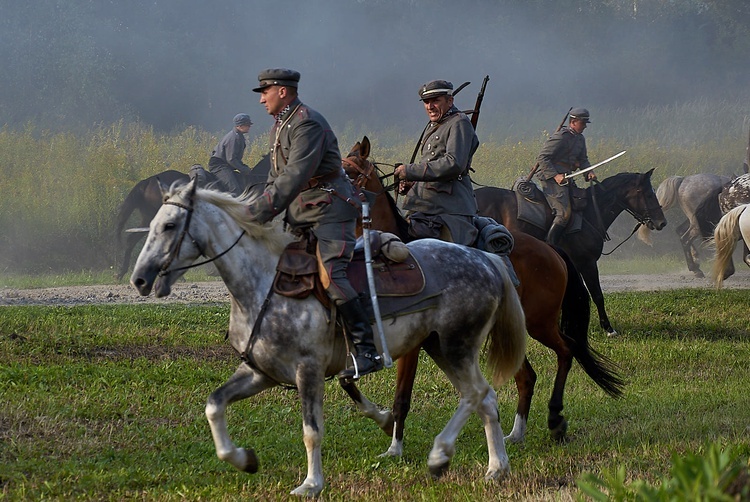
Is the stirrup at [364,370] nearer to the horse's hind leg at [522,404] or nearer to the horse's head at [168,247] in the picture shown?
the horse's head at [168,247]

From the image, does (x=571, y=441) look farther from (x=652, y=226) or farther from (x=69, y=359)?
(x=652, y=226)

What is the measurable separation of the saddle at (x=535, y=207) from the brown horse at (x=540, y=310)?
209 inches

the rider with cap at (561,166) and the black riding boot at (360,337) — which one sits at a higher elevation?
the black riding boot at (360,337)

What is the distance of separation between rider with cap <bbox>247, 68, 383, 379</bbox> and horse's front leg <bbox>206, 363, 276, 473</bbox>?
1.68 ft

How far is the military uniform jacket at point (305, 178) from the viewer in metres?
6.35

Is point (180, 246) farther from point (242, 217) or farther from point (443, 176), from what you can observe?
point (443, 176)

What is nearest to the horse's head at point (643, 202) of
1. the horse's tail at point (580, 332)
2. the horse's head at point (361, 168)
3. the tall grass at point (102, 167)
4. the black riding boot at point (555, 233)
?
the black riding boot at point (555, 233)

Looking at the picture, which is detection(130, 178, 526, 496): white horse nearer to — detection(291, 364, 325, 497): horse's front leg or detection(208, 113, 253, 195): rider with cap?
detection(291, 364, 325, 497): horse's front leg

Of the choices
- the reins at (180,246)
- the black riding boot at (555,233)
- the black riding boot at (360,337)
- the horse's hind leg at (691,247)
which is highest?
the reins at (180,246)

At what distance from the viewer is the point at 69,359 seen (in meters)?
10.3

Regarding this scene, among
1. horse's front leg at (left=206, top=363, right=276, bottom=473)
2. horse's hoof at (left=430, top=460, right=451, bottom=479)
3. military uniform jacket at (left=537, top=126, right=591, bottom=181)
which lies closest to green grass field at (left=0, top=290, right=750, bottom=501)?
horse's hoof at (left=430, top=460, right=451, bottom=479)

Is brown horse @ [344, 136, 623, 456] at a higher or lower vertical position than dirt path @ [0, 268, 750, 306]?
higher

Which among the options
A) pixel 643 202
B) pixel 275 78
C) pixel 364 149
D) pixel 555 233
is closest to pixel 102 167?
pixel 555 233

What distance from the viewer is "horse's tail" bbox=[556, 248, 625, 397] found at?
8.87 m
